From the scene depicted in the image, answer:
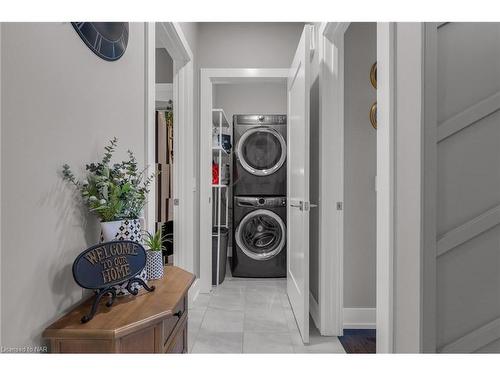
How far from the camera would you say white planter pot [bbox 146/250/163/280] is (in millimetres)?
1346

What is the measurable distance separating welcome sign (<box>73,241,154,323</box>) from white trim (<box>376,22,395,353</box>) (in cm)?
88

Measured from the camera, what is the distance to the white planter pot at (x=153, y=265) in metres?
1.35

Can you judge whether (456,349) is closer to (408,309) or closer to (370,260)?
(408,309)

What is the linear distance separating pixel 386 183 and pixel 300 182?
110 cm

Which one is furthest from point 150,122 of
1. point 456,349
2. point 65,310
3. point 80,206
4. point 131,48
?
point 456,349

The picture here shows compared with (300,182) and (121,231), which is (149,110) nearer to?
(121,231)

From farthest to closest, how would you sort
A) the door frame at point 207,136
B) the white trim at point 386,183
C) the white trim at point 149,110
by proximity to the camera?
the door frame at point 207,136
the white trim at point 149,110
the white trim at point 386,183

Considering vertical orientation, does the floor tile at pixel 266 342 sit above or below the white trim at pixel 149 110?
below

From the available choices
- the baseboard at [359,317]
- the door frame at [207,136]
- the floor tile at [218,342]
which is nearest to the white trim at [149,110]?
the floor tile at [218,342]

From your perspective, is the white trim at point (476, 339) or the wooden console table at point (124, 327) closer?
the wooden console table at point (124, 327)

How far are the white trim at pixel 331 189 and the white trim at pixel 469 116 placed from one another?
1.25m

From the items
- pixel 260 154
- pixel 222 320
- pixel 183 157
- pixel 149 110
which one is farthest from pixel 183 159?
pixel 222 320

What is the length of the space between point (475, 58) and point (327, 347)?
181cm

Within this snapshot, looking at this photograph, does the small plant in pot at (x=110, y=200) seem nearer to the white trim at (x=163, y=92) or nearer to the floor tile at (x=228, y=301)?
the floor tile at (x=228, y=301)
